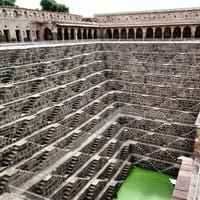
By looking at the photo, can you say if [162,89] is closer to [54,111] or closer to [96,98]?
[96,98]


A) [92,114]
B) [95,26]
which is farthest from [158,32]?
[92,114]

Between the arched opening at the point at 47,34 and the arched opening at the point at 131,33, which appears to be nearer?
the arched opening at the point at 47,34

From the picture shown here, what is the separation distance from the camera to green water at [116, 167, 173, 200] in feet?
45.5

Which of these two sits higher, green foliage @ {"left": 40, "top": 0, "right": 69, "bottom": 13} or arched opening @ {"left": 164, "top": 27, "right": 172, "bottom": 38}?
green foliage @ {"left": 40, "top": 0, "right": 69, "bottom": 13}

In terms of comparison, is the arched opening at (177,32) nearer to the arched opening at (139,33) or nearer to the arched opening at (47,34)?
the arched opening at (139,33)

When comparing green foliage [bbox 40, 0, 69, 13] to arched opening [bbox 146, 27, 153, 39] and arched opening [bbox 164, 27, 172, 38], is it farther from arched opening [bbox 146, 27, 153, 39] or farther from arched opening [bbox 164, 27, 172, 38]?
arched opening [bbox 164, 27, 172, 38]

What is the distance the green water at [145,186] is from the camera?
13.9 meters

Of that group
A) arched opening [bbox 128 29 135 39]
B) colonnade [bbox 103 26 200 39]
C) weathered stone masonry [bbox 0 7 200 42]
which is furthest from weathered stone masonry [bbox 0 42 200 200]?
arched opening [bbox 128 29 135 39]

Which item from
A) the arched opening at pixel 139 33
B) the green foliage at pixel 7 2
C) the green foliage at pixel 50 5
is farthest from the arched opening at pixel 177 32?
the green foliage at pixel 7 2

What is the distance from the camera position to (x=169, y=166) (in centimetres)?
1599

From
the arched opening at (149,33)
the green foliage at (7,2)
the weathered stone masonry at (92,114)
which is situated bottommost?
the weathered stone masonry at (92,114)

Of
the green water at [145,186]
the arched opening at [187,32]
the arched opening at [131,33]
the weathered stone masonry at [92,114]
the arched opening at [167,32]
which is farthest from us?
the arched opening at [131,33]

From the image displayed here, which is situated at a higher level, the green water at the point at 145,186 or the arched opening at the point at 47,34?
the arched opening at the point at 47,34

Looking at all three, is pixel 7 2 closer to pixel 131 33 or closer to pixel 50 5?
pixel 50 5
